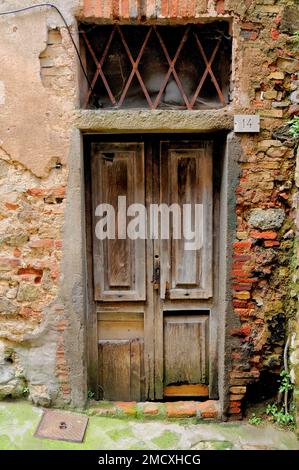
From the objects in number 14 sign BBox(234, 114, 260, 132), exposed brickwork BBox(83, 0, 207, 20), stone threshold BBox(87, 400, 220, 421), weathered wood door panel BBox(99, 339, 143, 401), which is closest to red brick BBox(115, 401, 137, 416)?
stone threshold BBox(87, 400, 220, 421)

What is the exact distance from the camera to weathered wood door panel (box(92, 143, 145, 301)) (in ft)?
10.7

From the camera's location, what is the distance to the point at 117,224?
3.32 meters

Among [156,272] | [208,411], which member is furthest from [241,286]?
[208,411]

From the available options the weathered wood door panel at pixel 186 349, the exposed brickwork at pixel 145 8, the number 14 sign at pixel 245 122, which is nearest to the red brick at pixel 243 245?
the weathered wood door panel at pixel 186 349

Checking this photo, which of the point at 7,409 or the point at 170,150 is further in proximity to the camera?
the point at 170,150

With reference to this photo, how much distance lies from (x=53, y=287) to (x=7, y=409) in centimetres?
105

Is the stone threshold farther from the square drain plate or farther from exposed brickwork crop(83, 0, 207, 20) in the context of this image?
exposed brickwork crop(83, 0, 207, 20)

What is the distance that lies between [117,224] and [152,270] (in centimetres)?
51

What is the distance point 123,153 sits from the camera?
3275 millimetres

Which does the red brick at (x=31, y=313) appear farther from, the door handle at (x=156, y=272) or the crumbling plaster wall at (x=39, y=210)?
the door handle at (x=156, y=272)

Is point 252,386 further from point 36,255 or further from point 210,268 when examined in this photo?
point 36,255

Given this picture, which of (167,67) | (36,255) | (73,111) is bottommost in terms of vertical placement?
(36,255)

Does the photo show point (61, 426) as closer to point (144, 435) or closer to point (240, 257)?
point (144, 435)

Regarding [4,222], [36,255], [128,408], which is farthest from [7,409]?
[4,222]
